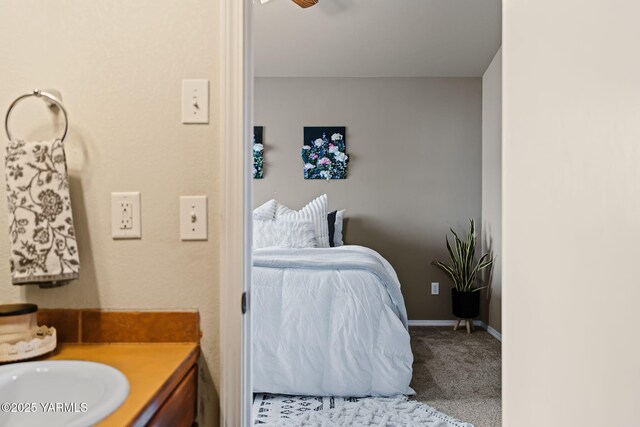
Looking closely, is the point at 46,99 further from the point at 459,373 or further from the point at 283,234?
the point at 459,373


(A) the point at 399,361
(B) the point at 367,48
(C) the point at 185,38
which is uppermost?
(B) the point at 367,48

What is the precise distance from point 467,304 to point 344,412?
2.12 metres

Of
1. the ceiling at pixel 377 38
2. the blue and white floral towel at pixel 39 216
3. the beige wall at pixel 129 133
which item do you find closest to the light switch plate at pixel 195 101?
the beige wall at pixel 129 133

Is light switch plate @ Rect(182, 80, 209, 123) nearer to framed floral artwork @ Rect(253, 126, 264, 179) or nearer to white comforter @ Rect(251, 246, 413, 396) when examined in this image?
white comforter @ Rect(251, 246, 413, 396)

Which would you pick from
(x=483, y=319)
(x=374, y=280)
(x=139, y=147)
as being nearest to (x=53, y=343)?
(x=139, y=147)

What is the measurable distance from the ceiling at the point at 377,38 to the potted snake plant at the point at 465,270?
164 centimetres

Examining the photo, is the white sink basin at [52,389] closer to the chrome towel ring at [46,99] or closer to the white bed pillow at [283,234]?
the chrome towel ring at [46,99]

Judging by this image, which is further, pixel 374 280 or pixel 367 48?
pixel 367 48

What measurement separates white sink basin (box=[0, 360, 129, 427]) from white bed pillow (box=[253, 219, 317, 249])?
9.36 ft

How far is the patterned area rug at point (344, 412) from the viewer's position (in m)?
2.39

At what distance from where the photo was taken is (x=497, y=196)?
4102mm
